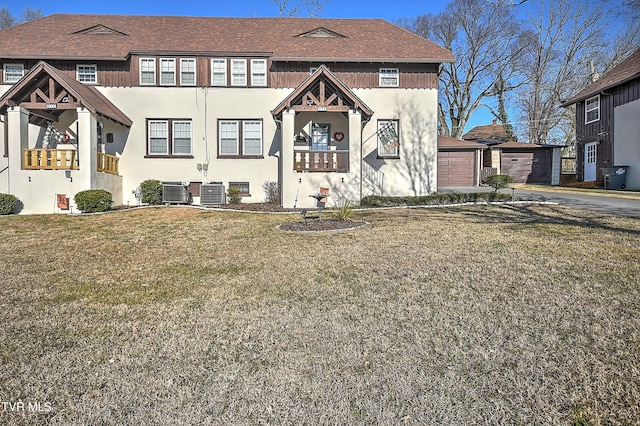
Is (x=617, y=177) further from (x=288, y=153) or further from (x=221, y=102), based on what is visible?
(x=221, y=102)

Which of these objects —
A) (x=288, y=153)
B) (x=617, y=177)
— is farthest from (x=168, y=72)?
(x=617, y=177)

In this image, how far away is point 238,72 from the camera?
55.7 feet

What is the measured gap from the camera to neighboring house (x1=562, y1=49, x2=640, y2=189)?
784 inches

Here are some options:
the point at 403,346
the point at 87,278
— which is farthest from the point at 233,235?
the point at 403,346

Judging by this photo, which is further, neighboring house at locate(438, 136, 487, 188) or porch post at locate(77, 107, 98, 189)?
neighboring house at locate(438, 136, 487, 188)

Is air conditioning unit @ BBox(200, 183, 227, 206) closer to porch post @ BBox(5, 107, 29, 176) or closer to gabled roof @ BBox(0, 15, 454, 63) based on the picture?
gabled roof @ BBox(0, 15, 454, 63)

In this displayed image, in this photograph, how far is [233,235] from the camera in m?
8.74

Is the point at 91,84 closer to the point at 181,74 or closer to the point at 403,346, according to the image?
the point at 181,74

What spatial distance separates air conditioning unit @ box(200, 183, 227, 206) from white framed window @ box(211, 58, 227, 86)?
4.63m

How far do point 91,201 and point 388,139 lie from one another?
11834 mm

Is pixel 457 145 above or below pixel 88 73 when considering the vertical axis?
below

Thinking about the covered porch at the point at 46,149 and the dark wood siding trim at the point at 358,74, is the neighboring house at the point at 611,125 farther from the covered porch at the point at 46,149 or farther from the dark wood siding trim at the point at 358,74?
the covered porch at the point at 46,149

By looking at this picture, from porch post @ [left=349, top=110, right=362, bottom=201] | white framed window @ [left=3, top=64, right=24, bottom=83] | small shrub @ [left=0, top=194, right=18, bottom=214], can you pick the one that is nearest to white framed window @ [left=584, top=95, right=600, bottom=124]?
porch post @ [left=349, top=110, right=362, bottom=201]

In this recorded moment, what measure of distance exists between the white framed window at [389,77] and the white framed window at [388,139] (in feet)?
5.32
